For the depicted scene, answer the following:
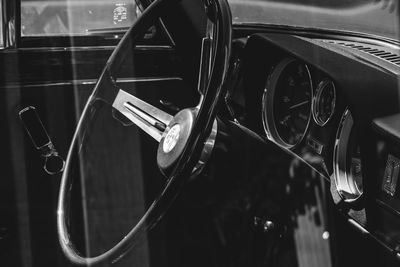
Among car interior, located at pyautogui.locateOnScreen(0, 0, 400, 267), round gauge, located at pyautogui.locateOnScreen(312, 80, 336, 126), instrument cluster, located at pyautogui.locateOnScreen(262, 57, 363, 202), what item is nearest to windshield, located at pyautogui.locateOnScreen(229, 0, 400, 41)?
car interior, located at pyautogui.locateOnScreen(0, 0, 400, 267)

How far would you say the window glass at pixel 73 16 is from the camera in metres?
1.94

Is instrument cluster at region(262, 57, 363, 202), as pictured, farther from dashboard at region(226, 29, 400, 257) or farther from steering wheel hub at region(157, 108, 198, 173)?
steering wheel hub at region(157, 108, 198, 173)

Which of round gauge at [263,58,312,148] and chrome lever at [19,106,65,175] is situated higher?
round gauge at [263,58,312,148]

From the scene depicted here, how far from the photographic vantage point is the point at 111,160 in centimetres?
202

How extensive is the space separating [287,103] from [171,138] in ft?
1.73

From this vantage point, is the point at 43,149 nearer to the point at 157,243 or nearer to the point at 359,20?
the point at 157,243

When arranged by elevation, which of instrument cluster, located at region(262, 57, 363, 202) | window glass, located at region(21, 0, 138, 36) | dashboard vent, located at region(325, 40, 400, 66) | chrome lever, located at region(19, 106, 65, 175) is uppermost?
window glass, located at region(21, 0, 138, 36)

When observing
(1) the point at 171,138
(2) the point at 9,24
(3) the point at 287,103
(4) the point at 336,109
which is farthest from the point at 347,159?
(2) the point at 9,24

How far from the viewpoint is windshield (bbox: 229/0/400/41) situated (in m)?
1.70

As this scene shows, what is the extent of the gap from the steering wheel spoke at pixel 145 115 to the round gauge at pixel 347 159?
1.34 feet

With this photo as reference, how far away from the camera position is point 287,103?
1732 millimetres

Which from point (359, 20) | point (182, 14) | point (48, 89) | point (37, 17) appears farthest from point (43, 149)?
point (359, 20)

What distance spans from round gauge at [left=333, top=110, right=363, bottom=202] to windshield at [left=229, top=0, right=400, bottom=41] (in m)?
0.36

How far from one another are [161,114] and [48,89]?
0.71m
